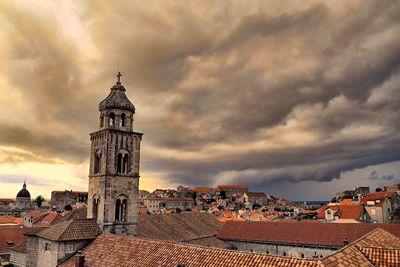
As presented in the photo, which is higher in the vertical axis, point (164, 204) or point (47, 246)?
point (164, 204)

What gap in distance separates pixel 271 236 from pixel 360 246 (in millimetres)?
25735

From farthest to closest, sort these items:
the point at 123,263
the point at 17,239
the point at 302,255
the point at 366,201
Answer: the point at 366,201 → the point at 17,239 → the point at 302,255 → the point at 123,263

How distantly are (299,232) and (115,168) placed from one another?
25.0 meters

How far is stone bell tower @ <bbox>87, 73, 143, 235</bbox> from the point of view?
2783cm

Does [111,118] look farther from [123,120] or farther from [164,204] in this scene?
[164,204]

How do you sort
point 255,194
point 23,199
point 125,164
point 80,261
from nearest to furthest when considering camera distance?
1. point 80,261
2. point 125,164
3. point 23,199
4. point 255,194

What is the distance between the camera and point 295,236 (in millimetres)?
40938

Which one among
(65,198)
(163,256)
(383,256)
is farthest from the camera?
(65,198)

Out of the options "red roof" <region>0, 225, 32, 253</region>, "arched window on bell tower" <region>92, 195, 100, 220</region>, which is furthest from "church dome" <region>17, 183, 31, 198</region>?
"arched window on bell tower" <region>92, 195, 100, 220</region>

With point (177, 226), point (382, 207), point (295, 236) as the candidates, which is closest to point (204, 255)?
point (177, 226)

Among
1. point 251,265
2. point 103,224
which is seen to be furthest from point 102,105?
point 251,265

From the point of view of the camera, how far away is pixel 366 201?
269 feet

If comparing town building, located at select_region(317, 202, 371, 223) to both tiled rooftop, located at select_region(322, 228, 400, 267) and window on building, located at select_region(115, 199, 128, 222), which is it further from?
tiled rooftop, located at select_region(322, 228, 400, 267)

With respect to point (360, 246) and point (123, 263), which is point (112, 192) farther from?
point (360, 246)
